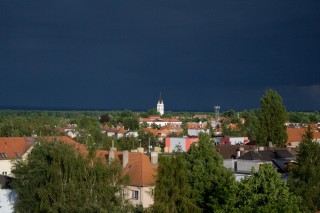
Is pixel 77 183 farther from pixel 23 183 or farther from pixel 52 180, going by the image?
pixel 23 183

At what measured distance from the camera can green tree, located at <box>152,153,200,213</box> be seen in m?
30.6

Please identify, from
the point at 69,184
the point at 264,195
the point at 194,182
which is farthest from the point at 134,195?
the point at 264,195

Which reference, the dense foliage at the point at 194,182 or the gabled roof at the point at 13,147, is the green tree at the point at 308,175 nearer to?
the dense foliage at the point at 194,182

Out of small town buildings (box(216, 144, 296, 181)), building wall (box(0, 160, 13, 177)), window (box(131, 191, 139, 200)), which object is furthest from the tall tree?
window (box(131, 191, 139, 200))

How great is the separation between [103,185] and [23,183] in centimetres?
995

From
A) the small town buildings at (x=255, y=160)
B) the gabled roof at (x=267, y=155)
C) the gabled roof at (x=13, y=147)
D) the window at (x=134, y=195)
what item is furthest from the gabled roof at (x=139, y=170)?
the gabled roof at (x=13, y=147)

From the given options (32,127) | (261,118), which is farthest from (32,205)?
(32,127)

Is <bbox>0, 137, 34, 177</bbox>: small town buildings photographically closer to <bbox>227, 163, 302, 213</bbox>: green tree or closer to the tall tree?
the tall tree

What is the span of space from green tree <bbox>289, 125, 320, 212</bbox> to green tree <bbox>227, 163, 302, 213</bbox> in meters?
5.77

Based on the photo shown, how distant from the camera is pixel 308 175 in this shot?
36.5 m

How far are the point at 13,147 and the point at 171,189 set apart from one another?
4223 centimetres

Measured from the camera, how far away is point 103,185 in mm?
33906

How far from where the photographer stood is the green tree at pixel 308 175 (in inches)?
1371

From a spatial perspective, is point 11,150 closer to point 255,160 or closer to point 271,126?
point 255,160
